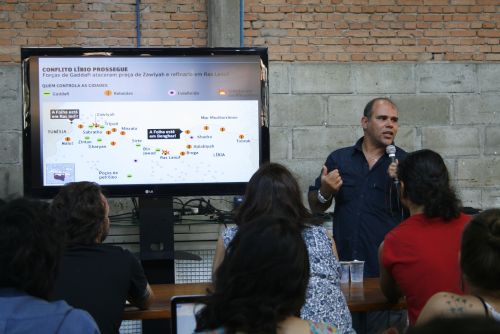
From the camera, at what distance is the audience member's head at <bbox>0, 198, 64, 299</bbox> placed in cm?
206

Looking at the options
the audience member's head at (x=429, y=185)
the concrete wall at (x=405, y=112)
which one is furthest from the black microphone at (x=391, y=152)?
the concrete wall at (x=405, y=112)

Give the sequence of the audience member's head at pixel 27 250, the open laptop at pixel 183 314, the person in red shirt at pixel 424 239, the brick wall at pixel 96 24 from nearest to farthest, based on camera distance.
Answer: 1. the audience member's head at pixel 27 250
2. the open laptop at pixel 183 314
3. the person in red shirt at pixel 424 239
4. the brick wall at pixel 96 24

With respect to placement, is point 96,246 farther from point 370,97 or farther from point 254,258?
point 370,97

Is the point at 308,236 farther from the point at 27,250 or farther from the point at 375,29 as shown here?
the point at 375,29

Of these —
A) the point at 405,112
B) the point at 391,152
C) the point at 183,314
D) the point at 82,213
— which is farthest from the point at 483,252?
the point at 405,112

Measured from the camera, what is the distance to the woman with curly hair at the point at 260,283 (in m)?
1.86

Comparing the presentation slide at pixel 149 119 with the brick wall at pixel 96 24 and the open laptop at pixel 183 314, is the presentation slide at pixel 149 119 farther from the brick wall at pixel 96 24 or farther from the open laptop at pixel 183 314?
the open laptop at pixel 183 314

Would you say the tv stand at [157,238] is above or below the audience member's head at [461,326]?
below

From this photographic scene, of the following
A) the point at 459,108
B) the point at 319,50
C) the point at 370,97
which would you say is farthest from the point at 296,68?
the point at 459,108

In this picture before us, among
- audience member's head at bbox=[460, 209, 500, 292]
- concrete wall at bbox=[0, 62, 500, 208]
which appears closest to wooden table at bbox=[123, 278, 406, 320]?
audience member's head at bbox=[460, 209, 500, 292]

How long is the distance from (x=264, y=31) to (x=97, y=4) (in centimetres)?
139

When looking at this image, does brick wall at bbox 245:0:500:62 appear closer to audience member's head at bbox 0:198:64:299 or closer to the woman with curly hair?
audience member's head at bbox 0:198:64:299

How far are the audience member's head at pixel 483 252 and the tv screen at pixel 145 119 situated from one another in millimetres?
2693

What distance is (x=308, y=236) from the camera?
315 cm
